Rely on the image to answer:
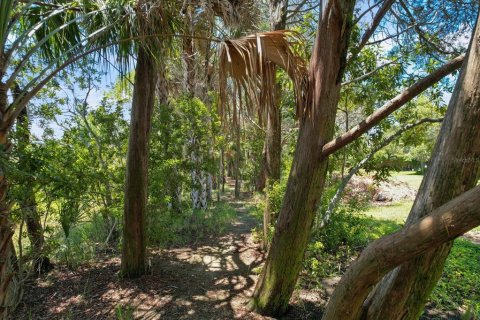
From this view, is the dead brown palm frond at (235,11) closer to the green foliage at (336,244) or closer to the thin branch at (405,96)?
the thin branch at (405,96)

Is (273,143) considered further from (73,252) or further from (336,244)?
(73,252)

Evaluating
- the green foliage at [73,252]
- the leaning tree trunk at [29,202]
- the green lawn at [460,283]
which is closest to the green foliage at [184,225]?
the green foliage at [73,252]

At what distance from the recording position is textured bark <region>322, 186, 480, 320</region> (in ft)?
4.55

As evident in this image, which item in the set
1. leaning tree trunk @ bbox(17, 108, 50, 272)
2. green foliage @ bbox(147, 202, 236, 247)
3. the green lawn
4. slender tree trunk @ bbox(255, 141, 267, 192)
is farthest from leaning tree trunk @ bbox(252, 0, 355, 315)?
slender tree trunk @ bbox(255, 141, 267, 192)

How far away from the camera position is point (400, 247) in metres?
1.58

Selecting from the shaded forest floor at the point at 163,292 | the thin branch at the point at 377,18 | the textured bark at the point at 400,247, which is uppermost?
the thin branch at the point at 377,18

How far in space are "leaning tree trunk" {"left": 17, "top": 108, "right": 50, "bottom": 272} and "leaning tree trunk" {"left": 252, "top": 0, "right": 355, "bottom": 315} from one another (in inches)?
110

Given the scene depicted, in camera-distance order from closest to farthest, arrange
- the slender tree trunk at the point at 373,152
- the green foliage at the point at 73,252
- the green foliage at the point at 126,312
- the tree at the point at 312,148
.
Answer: the tree at the point at 312,148
the slender tree trunk at the point at 373,152
the green foliage at the point at 126,312
the green foliage at the point at 73,252

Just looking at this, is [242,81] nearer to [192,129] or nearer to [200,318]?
[200,318]

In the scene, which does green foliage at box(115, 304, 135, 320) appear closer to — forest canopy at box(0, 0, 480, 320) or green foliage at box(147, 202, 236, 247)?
forest canopy at box(0, 0, 480, 320)

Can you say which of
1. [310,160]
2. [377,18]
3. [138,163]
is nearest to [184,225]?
[138,163]

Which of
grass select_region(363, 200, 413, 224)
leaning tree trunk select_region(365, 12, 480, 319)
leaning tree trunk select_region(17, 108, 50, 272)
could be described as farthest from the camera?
grass select_region(363, 200, 413, 224)

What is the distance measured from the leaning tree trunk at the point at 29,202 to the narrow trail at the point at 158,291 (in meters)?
0.57

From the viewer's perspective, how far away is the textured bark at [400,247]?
1.39 metres
